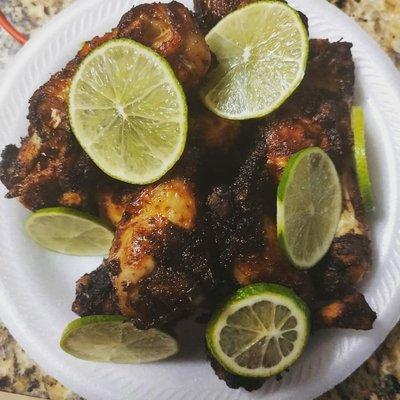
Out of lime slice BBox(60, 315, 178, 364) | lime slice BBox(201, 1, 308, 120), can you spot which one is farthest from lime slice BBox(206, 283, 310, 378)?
lime slice BBox(201, 1, 308, 120)

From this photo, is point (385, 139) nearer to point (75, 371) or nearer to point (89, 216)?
point (89, 216)

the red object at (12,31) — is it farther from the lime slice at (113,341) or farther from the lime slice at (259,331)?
the lime slice at (259,331)

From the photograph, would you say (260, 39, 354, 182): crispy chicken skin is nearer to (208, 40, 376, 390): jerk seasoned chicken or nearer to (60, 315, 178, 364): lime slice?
(208, 40, 376, 390): jerk seasoned chicken

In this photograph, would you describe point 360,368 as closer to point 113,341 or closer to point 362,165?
point 362,165

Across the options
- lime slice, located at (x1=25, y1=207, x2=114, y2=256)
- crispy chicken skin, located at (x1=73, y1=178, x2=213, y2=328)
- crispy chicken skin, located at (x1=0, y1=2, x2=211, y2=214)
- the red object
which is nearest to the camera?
crispy chicken skin, located at (x1=73, y1=178, x2=213, y2=328)

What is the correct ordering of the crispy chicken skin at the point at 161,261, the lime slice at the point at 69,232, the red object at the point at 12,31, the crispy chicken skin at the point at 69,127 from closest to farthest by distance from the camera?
the crispy chicken skin at the point at 161,261
the crispy chicken skin at the point at 69,127
the lime slice at the point at 69,232
the red object at the point at 12,31

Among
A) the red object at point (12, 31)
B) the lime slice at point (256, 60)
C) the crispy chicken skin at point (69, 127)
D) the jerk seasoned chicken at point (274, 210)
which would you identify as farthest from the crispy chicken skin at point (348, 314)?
the red object at point (12, 31)

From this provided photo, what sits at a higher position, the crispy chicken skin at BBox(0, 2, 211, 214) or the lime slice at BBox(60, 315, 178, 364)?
the crispy chicken skin at BBox(0, 2, 211, 214)
